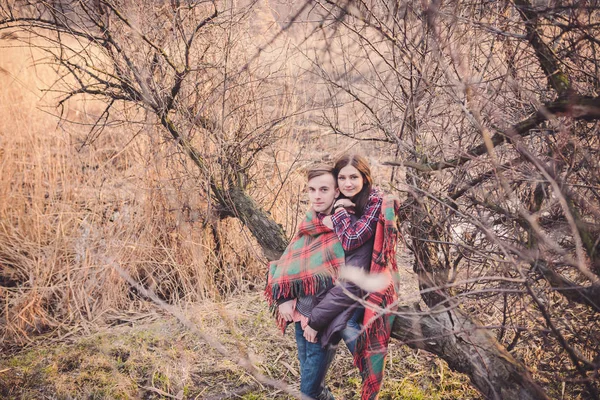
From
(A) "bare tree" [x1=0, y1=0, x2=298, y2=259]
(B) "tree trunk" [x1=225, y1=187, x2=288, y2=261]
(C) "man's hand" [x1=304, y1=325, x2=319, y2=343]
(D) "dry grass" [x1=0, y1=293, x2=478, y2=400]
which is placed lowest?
(D) "dry grass" [x1=0, y1=293, x2=478, y2=400]

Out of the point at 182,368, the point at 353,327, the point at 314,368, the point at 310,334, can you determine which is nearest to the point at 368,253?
the point at 353,327

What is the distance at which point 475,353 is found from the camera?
2014 millimetres

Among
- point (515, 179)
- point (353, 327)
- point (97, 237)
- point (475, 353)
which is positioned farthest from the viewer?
point (97, 237)

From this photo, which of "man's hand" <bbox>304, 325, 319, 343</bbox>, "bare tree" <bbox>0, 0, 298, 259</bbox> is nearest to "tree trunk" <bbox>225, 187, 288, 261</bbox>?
"bare tree" <bbox>0, 0, 298, 259</bbox>

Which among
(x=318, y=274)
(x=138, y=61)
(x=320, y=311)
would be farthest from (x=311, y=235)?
(x=138, y=61)

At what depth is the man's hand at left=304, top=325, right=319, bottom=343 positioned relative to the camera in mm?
2156

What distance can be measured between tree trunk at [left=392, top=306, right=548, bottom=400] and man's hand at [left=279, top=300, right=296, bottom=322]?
579mm

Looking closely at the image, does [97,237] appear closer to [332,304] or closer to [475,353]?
[332,304]

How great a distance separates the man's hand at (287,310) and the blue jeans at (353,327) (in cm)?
34

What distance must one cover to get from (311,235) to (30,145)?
11.6 ft

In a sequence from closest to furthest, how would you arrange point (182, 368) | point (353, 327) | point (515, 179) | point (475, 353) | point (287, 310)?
point (515, 179)
point (475, 353)
point (353, 327)
point (287, 310)
point (182, 368)

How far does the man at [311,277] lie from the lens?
2.21 meters

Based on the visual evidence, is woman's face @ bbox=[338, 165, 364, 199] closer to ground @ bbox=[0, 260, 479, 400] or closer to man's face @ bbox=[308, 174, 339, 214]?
man's face @ bbox=[308, 174, 339, 214]

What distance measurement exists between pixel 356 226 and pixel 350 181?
257 mm
